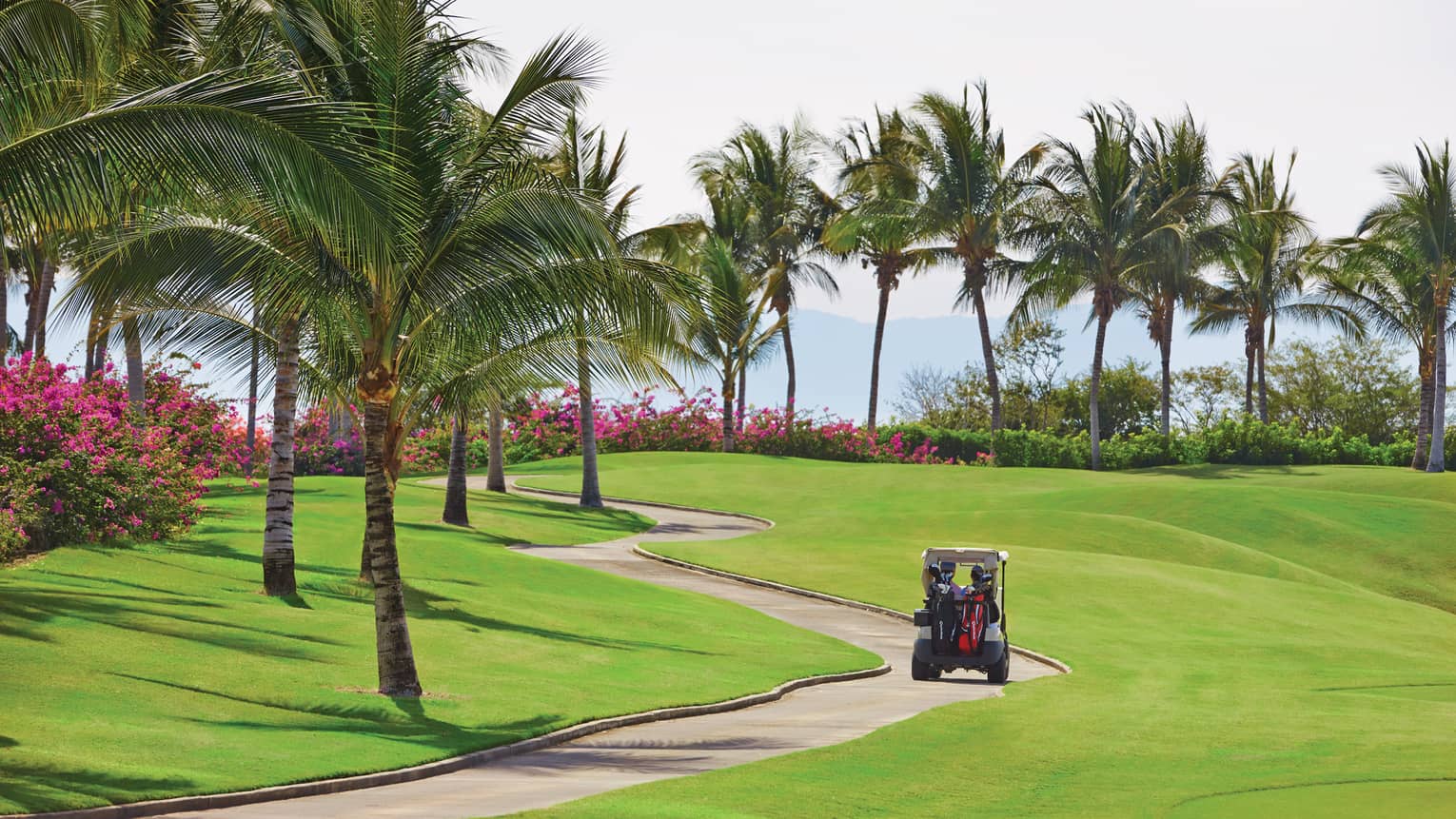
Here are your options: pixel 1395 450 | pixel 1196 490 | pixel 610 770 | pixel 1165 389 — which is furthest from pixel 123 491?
pixel 1395 450

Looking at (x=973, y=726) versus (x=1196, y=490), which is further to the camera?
(x=1196, y=490)

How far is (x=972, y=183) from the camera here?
171ft

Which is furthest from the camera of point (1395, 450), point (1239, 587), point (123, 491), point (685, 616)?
point (1395, 450)

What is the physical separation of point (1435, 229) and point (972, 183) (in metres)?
16.2

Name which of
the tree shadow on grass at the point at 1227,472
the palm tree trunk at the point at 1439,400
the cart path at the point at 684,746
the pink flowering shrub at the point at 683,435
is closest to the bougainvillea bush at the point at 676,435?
the pink flowering shrub at the point at 683,435

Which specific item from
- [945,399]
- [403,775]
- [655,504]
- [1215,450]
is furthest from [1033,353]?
[403,775]

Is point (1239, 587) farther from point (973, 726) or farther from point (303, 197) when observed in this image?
point (303, 197)

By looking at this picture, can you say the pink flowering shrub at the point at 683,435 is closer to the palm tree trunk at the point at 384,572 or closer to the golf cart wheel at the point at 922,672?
the golf cart wheel at the point at 922,672

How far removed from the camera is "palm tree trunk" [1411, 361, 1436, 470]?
4944cm

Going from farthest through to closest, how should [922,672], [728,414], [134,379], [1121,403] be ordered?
[1121,403] < [728,414] < [134,379] < [922,672]

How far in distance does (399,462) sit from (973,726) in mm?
7130

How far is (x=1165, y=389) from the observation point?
187ft

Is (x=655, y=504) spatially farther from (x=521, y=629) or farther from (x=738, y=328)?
(x=521, y=629)

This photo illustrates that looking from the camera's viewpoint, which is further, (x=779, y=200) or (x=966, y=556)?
(x=779, y=200)
